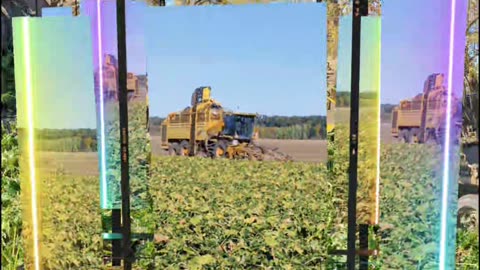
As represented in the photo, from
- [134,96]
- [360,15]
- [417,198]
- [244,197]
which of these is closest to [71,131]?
[134,96]

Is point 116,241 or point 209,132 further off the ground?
point 209,132

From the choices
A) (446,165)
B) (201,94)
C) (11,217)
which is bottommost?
(11,217)

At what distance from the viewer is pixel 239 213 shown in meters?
2.54

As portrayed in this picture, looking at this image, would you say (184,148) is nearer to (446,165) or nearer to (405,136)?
(405,136)

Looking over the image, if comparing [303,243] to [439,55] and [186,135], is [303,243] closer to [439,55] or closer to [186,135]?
[186,135]

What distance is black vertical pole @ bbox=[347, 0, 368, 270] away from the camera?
2289 millimetres

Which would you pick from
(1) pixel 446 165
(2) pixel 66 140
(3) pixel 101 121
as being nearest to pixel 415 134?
(1) pixel 446 165

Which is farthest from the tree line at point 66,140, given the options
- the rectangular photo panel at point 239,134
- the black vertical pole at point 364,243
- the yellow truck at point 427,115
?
the yellow truck at point 427,115

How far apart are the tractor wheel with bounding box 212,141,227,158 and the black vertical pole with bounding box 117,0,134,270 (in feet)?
1.54

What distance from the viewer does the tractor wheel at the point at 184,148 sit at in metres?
2.51

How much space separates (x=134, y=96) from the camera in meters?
2.47

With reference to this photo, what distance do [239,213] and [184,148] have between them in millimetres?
455

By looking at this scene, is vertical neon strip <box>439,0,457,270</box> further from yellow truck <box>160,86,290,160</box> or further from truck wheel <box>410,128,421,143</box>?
yellow truck <box>160,86,290,160</box>

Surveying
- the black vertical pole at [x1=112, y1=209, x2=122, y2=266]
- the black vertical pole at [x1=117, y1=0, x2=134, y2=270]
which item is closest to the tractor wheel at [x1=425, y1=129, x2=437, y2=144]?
the black vertical pole at [x1=117, y1=0, x2=134, y2=270]
